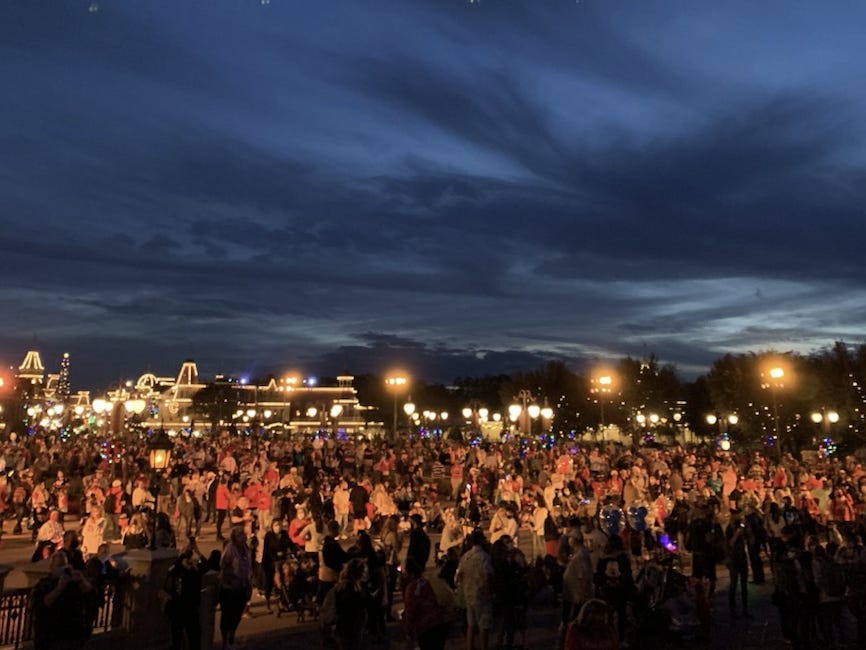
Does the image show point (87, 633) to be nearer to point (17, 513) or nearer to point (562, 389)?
point (17, 513)

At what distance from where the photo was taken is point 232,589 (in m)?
9.79

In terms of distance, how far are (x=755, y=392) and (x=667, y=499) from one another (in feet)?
156

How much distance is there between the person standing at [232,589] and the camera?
9.77 meters

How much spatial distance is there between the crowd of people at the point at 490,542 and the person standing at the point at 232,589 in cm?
2

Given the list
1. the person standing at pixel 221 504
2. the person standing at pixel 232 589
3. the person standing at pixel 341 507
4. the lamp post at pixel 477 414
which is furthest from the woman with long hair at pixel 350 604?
the lamp post at pixel 477 414

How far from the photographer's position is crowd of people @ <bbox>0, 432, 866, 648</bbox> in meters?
9.72

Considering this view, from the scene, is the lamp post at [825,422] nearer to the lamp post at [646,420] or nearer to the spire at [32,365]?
the lamp post at [646,420]

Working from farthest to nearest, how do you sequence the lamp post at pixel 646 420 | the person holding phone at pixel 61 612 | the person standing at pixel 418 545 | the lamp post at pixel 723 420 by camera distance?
the lamp post at pixel 646 420 < the lamp post at pixel 723 420 < the person standing at pixel 418 545 < the person holding phone at pixel 61 612

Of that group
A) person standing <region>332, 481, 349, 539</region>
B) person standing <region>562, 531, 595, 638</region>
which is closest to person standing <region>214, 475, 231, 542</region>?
person standing <region>332, 481, 349, 539</region>

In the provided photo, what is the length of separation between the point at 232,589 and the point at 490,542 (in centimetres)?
625

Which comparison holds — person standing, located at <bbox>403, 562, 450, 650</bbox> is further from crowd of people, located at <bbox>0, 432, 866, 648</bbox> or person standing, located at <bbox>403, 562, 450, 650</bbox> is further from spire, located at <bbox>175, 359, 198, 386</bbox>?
spire, located at <bbox>175, 359, 198, 386</bbox>

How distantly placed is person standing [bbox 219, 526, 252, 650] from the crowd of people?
2cm

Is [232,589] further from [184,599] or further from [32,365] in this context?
[32,365]

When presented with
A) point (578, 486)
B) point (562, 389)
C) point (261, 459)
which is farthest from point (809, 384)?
point (261, 459)
